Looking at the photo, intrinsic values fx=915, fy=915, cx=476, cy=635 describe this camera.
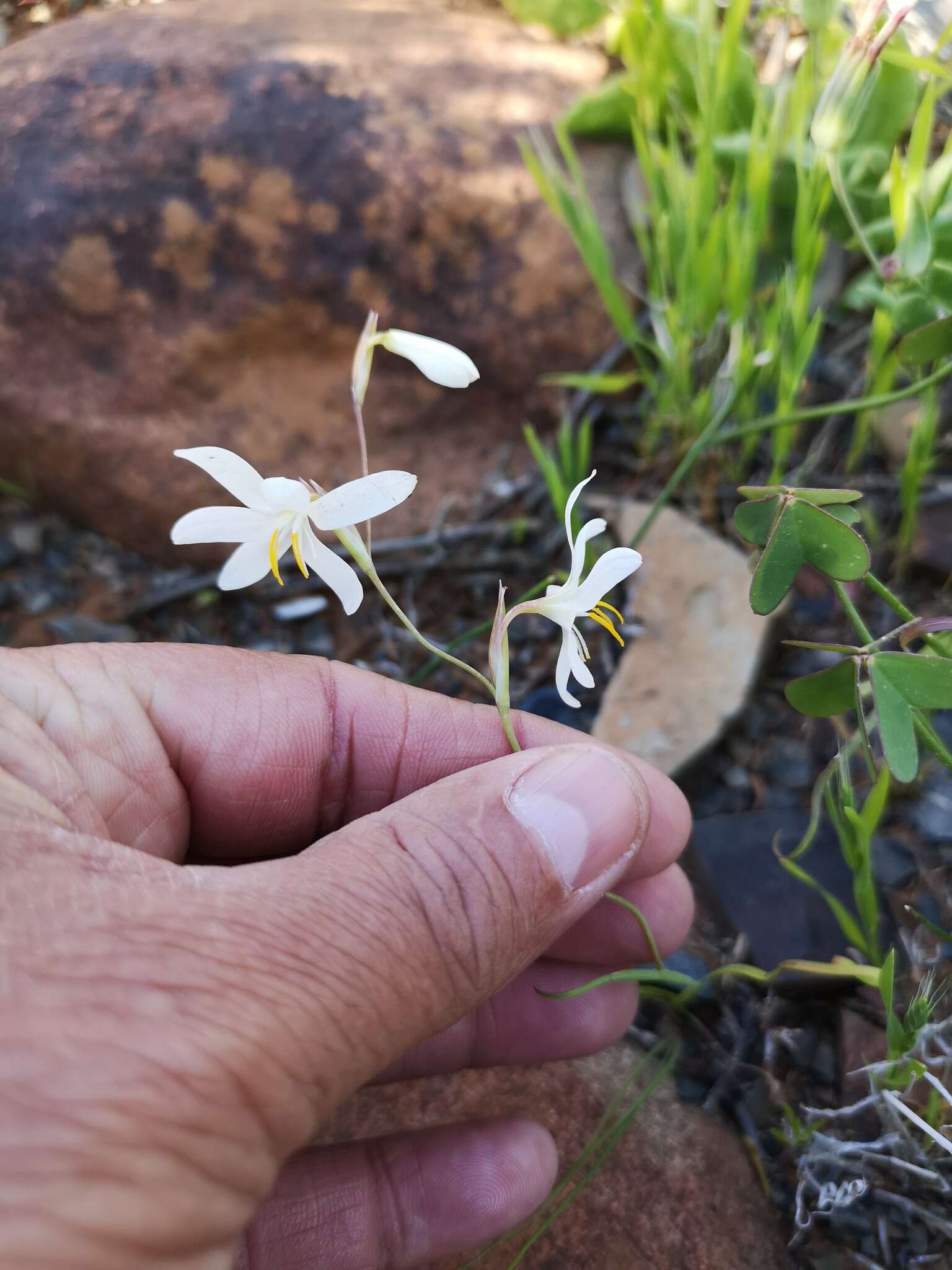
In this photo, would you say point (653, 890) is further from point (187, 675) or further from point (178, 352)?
point (178, 352)

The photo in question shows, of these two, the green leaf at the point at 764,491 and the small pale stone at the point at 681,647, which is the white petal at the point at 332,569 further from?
the small pale stone at the point at 681,647

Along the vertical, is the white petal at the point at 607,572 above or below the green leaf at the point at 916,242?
below

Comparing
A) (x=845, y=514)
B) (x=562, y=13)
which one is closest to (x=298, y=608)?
(x=845, y=514)

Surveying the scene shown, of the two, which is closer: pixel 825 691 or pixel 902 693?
pixel 902 693

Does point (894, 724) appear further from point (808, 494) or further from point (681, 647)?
point (681, 647)

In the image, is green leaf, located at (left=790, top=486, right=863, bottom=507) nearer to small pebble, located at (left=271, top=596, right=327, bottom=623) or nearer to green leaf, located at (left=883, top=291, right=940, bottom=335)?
green leaf, located at (left=883, top=291, right=940, bottom=335)

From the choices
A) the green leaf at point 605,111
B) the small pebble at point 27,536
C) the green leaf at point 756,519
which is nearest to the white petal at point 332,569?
the green leaf at point 756,519

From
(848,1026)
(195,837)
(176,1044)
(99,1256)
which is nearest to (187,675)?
(195,837)
